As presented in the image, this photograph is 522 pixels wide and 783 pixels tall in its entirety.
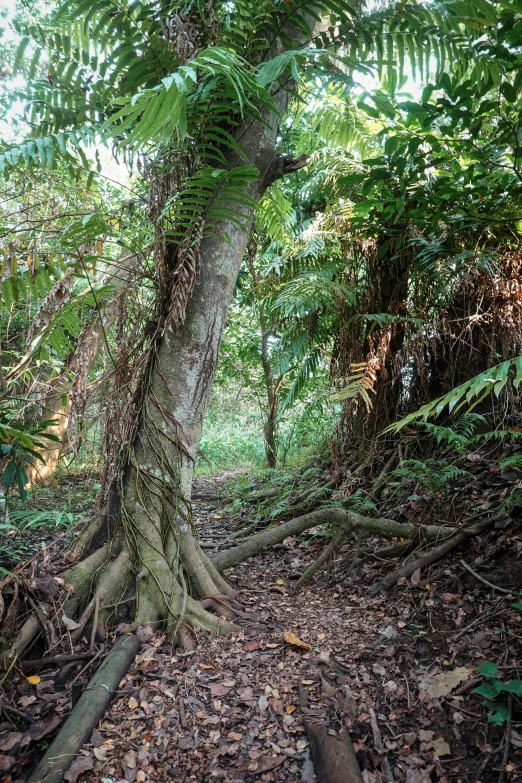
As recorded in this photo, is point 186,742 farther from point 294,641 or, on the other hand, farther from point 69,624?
point 69,624

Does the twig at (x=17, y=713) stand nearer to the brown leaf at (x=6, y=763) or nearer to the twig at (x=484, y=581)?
the brown leaf at (x=6, y=763)

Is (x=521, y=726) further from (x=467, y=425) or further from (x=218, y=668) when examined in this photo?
(x=467, y=425)

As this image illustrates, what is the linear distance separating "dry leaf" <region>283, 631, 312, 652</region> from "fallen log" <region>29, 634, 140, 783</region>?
2.57 feet

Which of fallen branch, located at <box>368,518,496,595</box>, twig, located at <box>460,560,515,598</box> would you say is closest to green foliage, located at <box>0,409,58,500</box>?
fallen branch, located at <box>368,518,496,595</box>

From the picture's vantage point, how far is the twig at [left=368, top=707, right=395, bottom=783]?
1.82 metres

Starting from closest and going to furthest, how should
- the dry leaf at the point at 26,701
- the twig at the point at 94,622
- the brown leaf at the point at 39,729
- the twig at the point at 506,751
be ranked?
the twig at the point at 506,751 < the brown leaf at the point at 39,729 < the dry leaf at the point at 26,701 < the twig at the point at 94,622

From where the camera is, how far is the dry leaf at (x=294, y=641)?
2.55m

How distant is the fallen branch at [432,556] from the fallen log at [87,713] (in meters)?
1.49

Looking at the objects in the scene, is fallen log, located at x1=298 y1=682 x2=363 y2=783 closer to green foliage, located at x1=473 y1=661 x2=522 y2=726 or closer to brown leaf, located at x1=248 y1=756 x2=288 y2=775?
brown leaf, located at x1=248 y1=756 x2=288 y2=775

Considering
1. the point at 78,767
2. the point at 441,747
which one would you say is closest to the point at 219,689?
the point at 78,767

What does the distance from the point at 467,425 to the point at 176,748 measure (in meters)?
2.79

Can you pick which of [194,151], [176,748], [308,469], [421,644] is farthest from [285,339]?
[176,748]

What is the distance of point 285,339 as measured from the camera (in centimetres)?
514

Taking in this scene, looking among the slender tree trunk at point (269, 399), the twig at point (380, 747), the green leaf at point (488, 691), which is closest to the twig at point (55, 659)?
the twig at point (380, 747)
